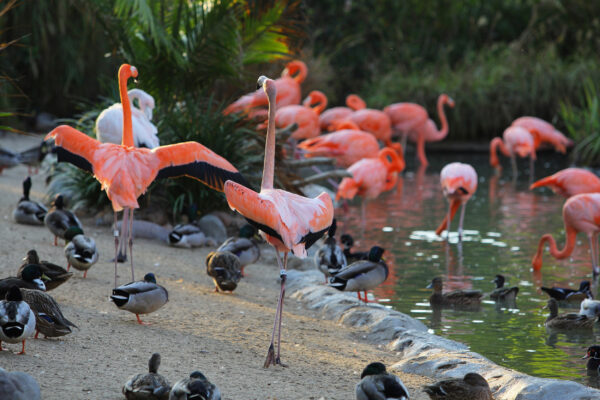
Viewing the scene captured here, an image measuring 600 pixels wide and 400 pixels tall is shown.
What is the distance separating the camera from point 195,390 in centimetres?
411

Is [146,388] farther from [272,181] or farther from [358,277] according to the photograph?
[358,277]

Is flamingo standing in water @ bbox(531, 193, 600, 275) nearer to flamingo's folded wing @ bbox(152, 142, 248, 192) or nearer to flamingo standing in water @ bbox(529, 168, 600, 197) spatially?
flamingo standing in water @ bbox(529, 168, 600, 197)

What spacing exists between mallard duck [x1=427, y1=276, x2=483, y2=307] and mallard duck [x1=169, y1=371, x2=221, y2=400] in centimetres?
380

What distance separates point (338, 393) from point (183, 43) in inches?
283

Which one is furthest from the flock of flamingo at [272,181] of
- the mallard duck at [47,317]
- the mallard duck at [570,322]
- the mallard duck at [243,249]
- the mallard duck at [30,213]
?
the mallard duck at [570,322]

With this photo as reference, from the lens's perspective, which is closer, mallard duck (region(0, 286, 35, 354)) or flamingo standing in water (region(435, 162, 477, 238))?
mallard duck (region(0, 286, 35, 354))

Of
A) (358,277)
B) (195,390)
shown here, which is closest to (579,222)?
(358,277)

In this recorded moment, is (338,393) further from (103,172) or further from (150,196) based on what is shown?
(150,196)

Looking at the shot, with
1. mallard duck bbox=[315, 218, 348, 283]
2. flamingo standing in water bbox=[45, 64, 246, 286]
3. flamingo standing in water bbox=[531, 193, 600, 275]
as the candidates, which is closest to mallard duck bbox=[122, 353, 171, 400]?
flamingo standing in water bbox=[45, 64, 246, 286]

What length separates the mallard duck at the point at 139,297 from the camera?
5.76m

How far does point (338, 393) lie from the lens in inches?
194

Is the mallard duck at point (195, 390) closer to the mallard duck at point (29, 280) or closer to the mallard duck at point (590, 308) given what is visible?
the mallard duck at point (29, 280)

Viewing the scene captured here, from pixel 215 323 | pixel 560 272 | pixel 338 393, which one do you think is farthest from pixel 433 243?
pixel 338 393

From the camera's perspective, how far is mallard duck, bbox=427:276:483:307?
7602 millimetres
